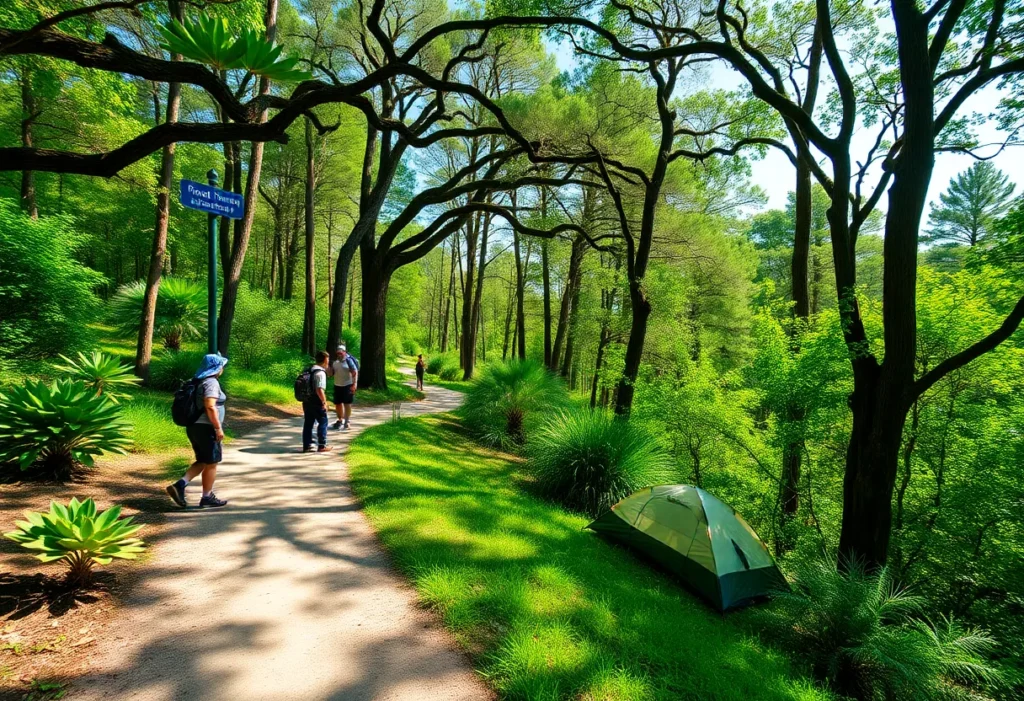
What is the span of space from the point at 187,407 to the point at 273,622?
257 cm

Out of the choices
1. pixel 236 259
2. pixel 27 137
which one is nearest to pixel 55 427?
pixel 236 259

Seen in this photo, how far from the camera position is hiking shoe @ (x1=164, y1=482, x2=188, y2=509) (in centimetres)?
439

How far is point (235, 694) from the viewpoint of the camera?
86.6 inches

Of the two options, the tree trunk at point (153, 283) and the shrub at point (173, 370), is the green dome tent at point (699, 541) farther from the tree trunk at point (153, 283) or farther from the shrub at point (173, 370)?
the tree trunk at point (153, 283)

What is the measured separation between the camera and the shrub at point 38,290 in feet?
21.1

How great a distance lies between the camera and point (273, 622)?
2801mm

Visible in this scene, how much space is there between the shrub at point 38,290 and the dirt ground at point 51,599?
3.40 meters

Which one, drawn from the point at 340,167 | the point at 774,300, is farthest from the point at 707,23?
the point at 340,167

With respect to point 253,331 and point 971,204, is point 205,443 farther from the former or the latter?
point 971,204

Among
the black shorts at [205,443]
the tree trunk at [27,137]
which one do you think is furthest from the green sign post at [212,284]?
the tree trunk at [27,137]

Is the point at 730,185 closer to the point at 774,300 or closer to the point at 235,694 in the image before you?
the point at 774,300

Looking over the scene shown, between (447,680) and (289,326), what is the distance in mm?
17924

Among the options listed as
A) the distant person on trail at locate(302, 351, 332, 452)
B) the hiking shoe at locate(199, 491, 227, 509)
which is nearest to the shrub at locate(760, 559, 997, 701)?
the hiking shoe at locate(199, 491, 227, 509)

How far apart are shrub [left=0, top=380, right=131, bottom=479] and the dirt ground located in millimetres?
272
